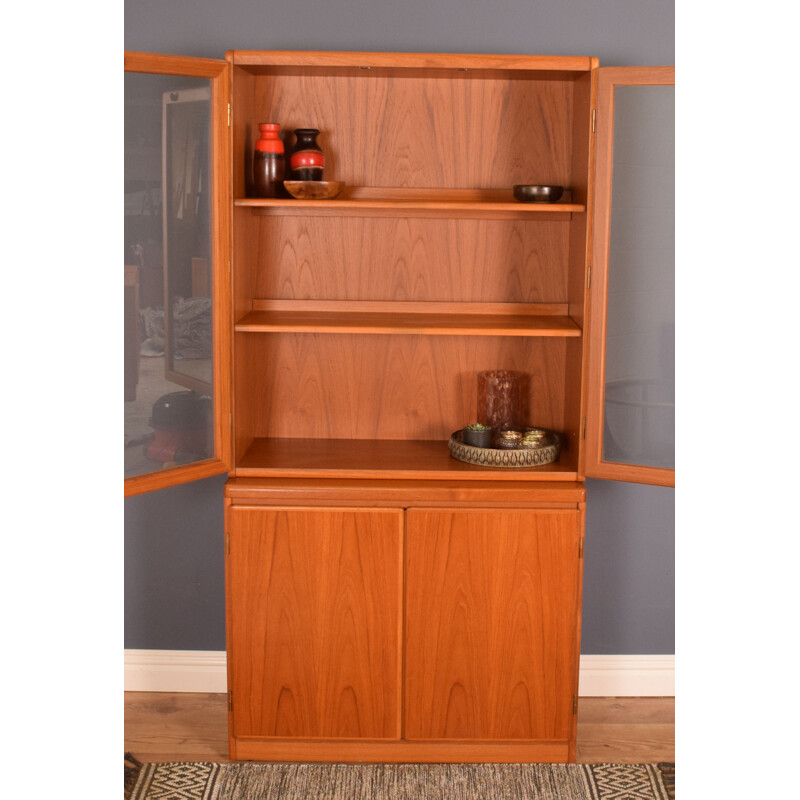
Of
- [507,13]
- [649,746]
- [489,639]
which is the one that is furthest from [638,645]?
[507,13]

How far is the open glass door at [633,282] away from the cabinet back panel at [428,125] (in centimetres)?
36

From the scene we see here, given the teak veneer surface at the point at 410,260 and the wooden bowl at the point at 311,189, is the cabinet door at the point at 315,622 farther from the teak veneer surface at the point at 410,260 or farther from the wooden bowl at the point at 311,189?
the wooden bowl at the point at 311,189

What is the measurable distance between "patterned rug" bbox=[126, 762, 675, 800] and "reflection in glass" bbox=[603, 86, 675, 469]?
91 centimetres

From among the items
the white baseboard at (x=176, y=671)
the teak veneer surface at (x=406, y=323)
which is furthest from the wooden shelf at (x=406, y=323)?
the white baseboard at (x=176, y=671)

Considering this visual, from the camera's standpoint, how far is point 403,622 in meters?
2.33

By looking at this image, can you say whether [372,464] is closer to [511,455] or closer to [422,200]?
[511,455]

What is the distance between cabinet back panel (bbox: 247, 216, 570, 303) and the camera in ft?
8.48

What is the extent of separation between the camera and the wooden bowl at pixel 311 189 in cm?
229

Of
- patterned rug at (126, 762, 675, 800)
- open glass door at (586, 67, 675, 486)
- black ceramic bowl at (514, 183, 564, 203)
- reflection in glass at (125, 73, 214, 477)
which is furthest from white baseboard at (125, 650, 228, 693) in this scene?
black ceramic bowl at (514, 183, 564, 203)

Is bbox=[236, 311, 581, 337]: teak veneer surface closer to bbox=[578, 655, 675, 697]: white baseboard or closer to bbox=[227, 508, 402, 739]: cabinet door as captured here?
bbox=[227, 508, 402, 739]: cabinet door

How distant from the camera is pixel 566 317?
2.56 metres

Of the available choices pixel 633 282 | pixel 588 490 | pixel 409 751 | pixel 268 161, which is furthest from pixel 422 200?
pixel 409 751

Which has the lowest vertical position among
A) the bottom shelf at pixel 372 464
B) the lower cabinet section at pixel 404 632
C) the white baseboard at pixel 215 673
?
the white baseboard at pixel 215 673
